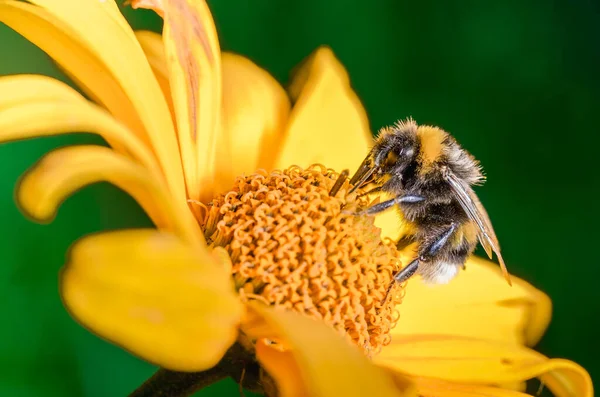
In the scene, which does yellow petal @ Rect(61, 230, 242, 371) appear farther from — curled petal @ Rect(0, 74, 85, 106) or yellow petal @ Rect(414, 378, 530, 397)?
yellow petal @ Rect(414, 378, 530, 397)

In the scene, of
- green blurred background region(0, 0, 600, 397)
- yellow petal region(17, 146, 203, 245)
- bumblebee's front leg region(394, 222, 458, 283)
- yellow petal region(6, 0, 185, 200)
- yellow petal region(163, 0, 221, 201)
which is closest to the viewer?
yellow petal region(17, 146, 203, 245)

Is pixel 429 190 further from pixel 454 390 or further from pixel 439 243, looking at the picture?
pixel 454 390

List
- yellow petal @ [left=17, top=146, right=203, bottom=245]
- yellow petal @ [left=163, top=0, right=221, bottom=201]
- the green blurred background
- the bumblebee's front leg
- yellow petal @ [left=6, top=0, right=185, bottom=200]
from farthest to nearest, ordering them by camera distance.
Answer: the green blurred background
the bumblebee's front leg
yellow petal @ [left=163, top=0, right=221, bottom=201]
yellow petal @ [left=6, top=0, right=185, bottom=200]
yellow petal @ [left=17, top=146, right=203, bottom=245]

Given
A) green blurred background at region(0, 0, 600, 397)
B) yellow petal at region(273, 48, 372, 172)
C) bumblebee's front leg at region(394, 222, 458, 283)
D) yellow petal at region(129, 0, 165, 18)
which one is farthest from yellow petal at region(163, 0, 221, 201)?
green blurred background at region(0, 0, 600, 397)

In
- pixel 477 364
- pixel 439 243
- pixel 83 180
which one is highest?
pixel 83 180

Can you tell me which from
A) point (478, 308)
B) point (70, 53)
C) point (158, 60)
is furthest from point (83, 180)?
point (478, 308)

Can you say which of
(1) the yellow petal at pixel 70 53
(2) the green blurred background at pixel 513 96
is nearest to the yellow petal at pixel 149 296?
(1) the yellow petal at pixel 70 53

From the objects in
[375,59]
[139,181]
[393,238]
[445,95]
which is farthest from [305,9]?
[139,181]
